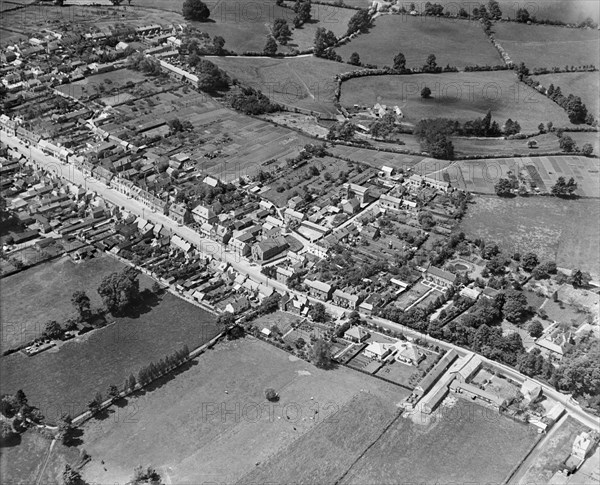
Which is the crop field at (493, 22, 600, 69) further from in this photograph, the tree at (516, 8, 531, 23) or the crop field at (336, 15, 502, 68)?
the crop field at (336, 15, 502, 68)

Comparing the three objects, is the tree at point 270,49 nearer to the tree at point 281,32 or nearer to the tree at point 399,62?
the tree at point 281,32

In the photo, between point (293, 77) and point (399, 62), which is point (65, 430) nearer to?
point (293, 77)

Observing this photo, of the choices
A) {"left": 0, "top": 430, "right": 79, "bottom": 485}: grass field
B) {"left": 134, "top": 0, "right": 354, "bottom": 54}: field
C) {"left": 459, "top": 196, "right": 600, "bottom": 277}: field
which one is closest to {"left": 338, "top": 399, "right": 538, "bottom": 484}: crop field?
{"left": 0, "top": 430, "right": 79, "bottom": 485}: grass field

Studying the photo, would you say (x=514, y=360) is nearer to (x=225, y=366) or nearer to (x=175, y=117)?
(x=225, y=366)

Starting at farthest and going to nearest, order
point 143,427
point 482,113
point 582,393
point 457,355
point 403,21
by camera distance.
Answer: point 403,21 < point 482,113 < point 457,355 < point 582,393 < point 143,427

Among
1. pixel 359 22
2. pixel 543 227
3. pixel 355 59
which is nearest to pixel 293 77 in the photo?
pixel 355 59

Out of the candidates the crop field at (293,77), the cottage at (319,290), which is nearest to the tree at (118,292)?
the cottage at (319,290)

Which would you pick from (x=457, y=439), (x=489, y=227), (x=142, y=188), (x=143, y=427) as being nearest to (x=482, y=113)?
(x=489, y=227)
